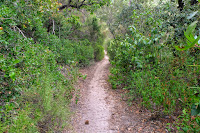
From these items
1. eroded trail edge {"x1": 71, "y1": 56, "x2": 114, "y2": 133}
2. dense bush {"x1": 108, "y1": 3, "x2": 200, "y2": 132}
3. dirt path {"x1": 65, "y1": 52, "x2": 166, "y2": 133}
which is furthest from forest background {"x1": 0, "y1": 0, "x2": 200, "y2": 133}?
eroded trail edge {"x1": 71, "y1": 56, "x2": 114, "y2": 133}

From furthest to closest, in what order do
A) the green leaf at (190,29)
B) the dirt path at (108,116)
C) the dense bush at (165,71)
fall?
the dirt path at (108,116)
the dense bush at (165,71)
the green leaf at (190,29)

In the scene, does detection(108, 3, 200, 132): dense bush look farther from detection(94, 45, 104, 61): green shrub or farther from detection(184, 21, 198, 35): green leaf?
detection(94, 45, 104, 61): green shrub

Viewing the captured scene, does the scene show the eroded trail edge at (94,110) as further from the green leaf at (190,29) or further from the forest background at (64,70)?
the green leaf at (190,29)

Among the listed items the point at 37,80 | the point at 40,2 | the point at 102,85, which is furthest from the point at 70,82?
the point at 40,2

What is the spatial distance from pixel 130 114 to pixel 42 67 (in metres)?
2.84

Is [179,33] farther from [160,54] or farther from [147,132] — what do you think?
[147,132]

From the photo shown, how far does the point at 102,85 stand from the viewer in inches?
295

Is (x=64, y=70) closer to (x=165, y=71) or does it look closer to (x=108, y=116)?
(x=108, y=116)

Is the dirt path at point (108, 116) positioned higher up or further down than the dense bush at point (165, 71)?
further down

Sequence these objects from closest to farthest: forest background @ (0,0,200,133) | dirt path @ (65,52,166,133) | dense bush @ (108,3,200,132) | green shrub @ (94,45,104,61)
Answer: forest background @ (0,0,200,133) → dense bush @ (108,3,200,132) → dirt path @ (65,52,166,133) → green shrub @ (94,45,104,61)

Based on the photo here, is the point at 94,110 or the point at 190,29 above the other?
the point at 190,29

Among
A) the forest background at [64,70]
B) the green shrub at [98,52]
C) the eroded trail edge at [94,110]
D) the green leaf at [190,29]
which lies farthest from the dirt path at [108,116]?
the green shrub at [98,52]

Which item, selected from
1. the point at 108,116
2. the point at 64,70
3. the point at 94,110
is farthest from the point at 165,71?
the point at 64,70

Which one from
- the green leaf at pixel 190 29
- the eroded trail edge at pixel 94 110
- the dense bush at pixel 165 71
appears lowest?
the eroded trail edge at pixel 94 110
